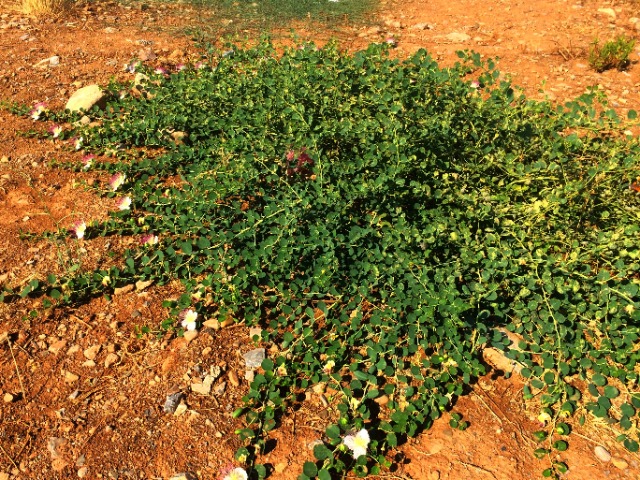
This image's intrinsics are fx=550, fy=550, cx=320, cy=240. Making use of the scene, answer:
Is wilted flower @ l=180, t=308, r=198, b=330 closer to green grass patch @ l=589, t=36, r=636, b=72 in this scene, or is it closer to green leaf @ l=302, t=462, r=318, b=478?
green leaf @ l=302, t=462, r=318, b=478

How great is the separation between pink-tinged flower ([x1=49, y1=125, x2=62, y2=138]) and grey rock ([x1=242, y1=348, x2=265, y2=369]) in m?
2.83

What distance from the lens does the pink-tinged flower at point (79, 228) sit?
3.46 m

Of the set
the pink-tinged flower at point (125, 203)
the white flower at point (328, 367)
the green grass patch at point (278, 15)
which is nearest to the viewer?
the white flower at point (328, 367)

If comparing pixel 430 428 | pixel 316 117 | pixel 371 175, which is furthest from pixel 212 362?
pixel 316 117

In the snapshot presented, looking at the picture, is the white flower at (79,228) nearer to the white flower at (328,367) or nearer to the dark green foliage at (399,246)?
the dark green foliage at (399,246)

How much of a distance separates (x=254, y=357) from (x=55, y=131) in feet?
9.51

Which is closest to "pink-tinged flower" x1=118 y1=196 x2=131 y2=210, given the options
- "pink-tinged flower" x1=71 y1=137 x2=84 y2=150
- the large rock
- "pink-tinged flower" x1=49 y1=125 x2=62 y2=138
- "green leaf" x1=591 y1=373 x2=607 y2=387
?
"pink-tinged flower" x1=71 y1=137 x2=84 y2=150

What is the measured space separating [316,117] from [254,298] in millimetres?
1309

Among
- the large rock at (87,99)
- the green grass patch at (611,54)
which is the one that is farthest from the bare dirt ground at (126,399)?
the green grass patch at (611,54)

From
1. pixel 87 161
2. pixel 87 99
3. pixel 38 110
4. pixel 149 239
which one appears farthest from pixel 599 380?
pixel 38 110

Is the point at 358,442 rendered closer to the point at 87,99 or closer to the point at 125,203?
the point at 125,203

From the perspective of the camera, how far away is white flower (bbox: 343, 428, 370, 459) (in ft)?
7.57

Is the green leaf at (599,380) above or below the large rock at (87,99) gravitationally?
below

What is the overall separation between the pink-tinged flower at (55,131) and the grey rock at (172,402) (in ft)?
9.32
